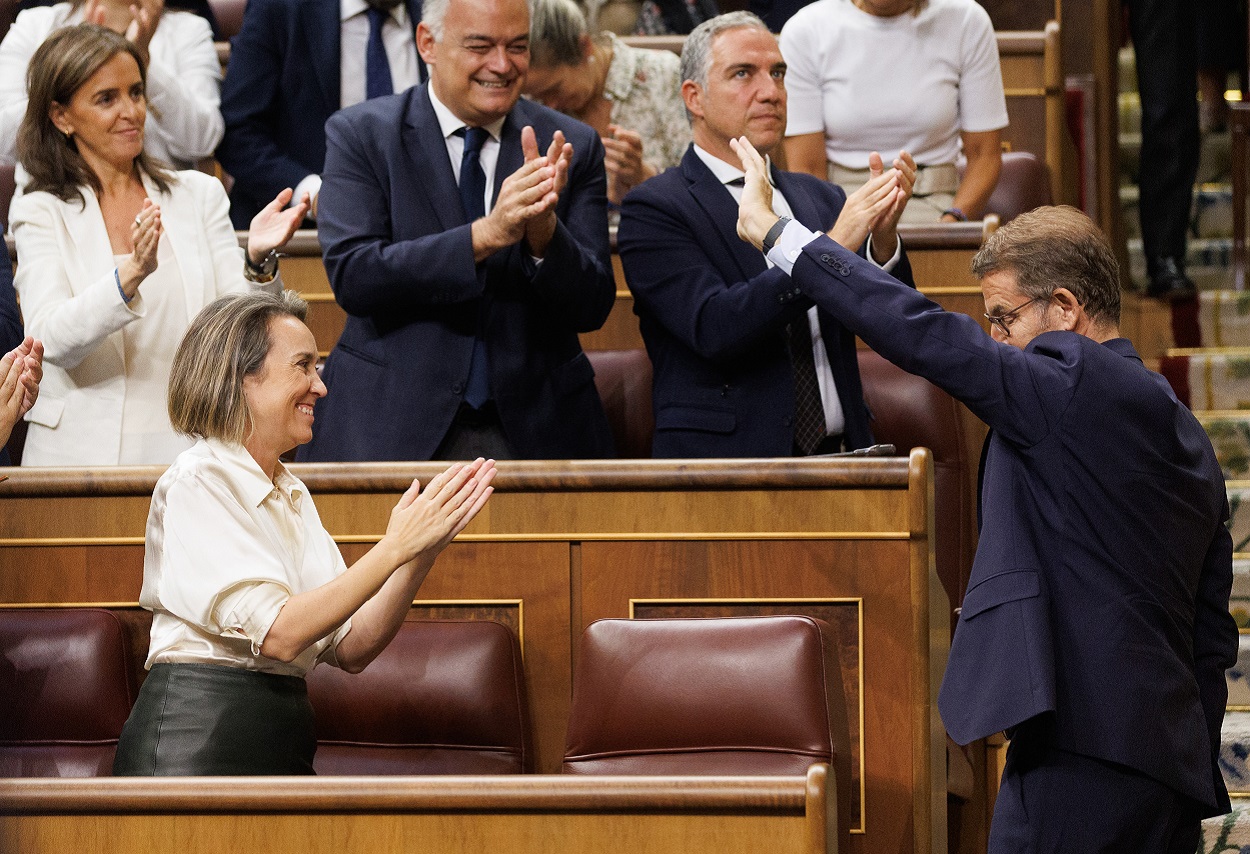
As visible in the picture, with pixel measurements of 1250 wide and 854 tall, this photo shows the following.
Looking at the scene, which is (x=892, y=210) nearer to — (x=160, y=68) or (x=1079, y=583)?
(x=1079, y=583)

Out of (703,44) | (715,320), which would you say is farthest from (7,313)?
(703,44)

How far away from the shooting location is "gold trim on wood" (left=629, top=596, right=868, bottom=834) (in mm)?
2213

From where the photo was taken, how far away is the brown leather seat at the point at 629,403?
9.84 ft

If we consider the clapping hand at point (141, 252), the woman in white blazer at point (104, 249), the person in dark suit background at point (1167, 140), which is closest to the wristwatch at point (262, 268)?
the woman in white blazer at point (104, 249)

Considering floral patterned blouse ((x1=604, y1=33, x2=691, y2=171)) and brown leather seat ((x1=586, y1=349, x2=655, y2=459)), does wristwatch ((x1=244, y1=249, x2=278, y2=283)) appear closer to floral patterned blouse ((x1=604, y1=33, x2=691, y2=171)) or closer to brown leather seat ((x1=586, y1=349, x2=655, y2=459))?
brown leather seat ((x1=586, y1=349, x2=655, y2=459))

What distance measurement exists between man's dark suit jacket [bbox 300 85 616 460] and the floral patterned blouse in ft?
2.83

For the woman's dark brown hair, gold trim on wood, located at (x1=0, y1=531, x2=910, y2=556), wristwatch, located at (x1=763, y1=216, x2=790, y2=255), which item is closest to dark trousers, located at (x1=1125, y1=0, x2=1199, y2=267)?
gold trim on wood, located at (x1=0, y1=531, x2=910, y2=556)

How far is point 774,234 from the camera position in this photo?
207 centimetres

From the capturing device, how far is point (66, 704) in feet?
7.39

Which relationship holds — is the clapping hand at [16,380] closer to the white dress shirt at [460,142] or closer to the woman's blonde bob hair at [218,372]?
the woman's blonde bob hair at [218,372]

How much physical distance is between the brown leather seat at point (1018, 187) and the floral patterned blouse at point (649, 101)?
0.71m

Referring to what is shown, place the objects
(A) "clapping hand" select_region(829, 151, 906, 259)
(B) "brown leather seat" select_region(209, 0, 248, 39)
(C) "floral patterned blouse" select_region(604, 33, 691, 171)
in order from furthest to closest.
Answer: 1. (B) "brown leather seat" select_region(209, 0, 248, 39)
2. (C) "floral patterned blouse" select_region(604, 33, 691, 171)
3. (A) "clapping hand" select_region(829, 151, 906, 259)

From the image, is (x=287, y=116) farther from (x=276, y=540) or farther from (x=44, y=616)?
(x=276, y=540)

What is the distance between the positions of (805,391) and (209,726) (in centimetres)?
111
